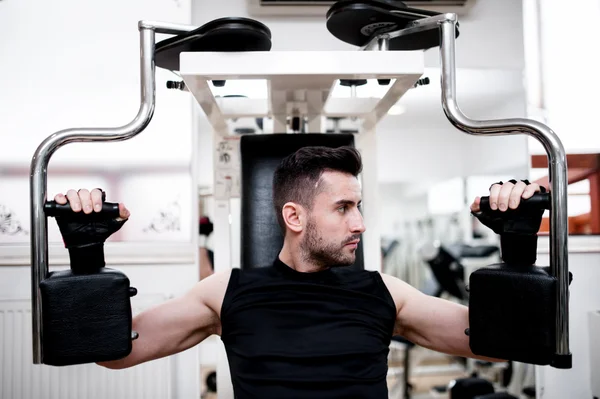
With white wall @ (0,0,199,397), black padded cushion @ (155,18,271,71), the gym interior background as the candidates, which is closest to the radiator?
the gym interior background

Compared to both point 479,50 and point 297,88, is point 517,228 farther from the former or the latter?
point 479,50

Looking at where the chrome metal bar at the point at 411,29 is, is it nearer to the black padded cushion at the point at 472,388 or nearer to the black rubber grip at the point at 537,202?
the black rubber grip at the point at 537,202

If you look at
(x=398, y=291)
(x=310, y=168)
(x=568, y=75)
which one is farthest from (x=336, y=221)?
(x=568, y=75)

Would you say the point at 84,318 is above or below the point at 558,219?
below

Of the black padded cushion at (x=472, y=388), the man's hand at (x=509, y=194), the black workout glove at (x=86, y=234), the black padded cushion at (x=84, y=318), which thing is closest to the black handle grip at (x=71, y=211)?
the black workout glove at (x=86, y=234)

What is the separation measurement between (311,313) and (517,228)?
0.53 m

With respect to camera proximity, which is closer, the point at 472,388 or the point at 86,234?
the point at 86,234

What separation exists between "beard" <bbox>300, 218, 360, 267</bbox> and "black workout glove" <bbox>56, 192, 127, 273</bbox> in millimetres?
489

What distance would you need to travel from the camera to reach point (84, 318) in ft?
3.43

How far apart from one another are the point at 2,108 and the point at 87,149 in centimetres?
Answer: 45

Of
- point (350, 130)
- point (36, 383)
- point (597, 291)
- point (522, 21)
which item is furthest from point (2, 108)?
point (597, 291)

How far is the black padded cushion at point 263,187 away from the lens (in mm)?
1562

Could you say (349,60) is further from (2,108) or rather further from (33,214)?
(2,108)

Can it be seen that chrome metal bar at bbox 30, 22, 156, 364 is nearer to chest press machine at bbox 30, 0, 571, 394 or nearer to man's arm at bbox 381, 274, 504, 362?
chest press machine at bbox 30, 0, 571, 394
